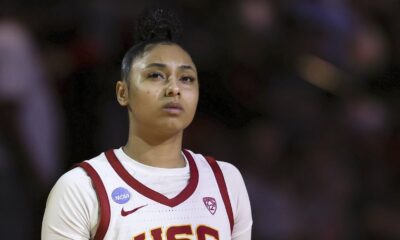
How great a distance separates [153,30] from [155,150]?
17.6 inches

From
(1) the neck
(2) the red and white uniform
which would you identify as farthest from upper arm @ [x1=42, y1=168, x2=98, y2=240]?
(1) the neck

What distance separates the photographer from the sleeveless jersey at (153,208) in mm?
2365

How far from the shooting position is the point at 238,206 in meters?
2.64

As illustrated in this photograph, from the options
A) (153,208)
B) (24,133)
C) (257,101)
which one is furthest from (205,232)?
(257,101)

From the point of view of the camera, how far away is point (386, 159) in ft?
14.8

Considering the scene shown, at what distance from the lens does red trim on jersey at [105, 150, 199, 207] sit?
2.45m

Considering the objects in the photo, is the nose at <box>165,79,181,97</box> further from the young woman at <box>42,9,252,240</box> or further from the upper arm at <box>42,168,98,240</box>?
the upper arm at <box>42,168,98,240</box>

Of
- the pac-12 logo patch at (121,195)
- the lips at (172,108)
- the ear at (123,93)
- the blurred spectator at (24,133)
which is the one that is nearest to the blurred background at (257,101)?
the blurred spectator at (24,133)

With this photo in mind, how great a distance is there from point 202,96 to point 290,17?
770 mm

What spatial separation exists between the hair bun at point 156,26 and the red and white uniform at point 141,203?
44 cm

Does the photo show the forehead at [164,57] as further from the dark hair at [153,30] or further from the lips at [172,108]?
the lips at [172,108]

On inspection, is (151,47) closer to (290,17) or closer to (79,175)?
(79,175)

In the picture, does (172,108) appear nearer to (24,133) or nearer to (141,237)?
(141,237)

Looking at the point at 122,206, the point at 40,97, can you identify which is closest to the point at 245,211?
the point at 122,206
